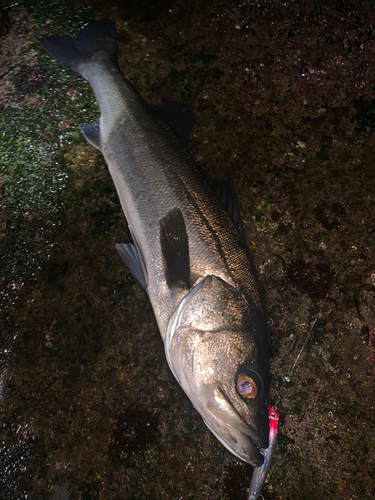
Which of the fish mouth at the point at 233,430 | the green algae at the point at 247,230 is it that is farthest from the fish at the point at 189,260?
the green algae at the point at 247,230

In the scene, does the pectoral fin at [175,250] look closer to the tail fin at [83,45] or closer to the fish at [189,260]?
the fish at [189,260]

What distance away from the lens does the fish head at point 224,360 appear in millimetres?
1854

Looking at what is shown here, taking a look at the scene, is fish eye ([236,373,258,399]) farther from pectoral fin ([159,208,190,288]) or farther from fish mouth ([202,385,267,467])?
pectoral fin ([159,208,190,288])

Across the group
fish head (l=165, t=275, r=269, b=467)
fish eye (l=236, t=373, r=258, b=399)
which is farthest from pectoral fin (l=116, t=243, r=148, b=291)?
fish eye (l=236, t=373, r=258, b=399)

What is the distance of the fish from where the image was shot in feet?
6.31

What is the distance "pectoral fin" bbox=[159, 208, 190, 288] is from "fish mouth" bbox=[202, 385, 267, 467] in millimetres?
754

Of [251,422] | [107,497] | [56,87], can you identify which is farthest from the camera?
[56,87]

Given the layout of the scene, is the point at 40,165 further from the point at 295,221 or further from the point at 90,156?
the point at 295,221

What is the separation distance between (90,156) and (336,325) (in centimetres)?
259

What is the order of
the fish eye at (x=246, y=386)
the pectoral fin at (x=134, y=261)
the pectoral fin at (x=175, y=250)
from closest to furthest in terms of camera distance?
the fish eye at (x=246, y=386) < the pectoral fin at (x=175, y=250) < the pectoral fin at (x=134, y=261)

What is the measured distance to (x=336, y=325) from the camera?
8.27 feet

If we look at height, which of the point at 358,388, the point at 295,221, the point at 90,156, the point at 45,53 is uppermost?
the point at 45,53

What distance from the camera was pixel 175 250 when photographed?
2.28 metres

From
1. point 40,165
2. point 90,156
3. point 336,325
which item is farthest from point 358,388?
point 40,165
